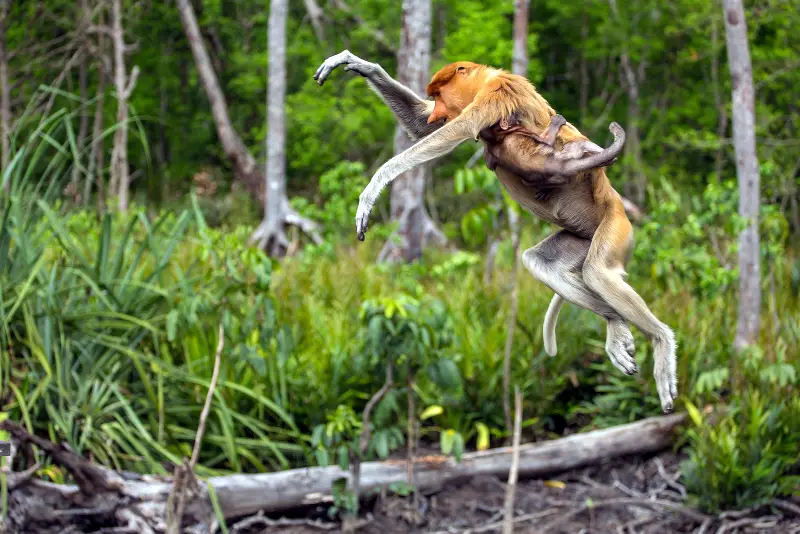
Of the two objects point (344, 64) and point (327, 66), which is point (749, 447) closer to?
point (344, 64)

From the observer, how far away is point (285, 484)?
18.1 ft

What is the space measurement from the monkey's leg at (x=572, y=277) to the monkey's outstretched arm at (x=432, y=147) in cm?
50

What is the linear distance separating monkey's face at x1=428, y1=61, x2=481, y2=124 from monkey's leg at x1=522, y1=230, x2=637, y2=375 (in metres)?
0.47

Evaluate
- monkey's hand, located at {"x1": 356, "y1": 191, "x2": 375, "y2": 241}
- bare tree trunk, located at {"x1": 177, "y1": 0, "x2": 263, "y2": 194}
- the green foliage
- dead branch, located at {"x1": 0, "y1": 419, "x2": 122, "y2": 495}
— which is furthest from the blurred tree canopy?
monkey's hand, located at {"x1": 356, "y1": 191, "x2": 375, "y2": 241}

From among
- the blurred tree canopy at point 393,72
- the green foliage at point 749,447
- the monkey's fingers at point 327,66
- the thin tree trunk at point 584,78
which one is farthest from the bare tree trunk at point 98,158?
the thin tree trunk at point 584,78

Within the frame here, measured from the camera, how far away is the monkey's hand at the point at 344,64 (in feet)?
7.47

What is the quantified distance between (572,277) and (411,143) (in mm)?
6241

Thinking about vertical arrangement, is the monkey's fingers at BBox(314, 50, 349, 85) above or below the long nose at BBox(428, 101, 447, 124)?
above

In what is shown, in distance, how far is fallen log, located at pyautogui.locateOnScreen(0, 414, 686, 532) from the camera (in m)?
5.00

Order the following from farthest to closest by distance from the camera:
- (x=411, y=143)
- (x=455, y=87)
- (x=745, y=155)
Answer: (x=411, y=143) < (x=745, y=155) < (x=455, y=87)

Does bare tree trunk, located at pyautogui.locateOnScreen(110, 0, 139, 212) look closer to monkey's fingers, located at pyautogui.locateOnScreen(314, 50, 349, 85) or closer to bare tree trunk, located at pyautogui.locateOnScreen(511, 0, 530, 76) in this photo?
bare tree trunk, located at pyautogui.locateOnScreen(511, 0, 530, 76)

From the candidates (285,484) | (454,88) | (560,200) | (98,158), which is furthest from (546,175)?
(98,158)

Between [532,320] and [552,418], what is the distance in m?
0.77

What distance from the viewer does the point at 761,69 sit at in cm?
1275
